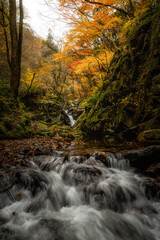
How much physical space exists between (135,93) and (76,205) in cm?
572

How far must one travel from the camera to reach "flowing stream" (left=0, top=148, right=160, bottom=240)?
7.35 ft

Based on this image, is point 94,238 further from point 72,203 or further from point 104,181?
point 104,181

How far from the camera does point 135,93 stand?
650 centimetres

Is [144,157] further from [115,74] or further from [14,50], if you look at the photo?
[14,50]

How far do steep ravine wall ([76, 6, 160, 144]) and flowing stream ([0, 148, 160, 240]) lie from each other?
7.91 ft

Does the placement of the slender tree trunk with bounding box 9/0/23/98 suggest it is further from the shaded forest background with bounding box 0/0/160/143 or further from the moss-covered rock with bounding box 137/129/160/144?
the moss-covered rock with bounding box 137/129/160/144

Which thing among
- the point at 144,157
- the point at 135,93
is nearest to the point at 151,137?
the point at 144,157

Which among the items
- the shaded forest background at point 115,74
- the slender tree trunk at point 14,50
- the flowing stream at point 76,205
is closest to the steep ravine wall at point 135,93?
the shaded forest background at point 115,74

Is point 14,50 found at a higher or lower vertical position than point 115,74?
higher

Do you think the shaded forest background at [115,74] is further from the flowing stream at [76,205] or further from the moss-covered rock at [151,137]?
the flowing stream at [76,205]

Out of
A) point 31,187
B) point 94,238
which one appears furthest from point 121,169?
point 31,187

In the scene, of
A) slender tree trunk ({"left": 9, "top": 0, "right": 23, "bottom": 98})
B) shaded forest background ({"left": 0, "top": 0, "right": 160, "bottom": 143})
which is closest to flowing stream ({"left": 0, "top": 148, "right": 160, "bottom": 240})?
shaded forest background ({"left": 0, "top": 0, "right": 160, "bottom": 143})

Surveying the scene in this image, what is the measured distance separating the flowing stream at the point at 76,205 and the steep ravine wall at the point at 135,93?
94.9 inches

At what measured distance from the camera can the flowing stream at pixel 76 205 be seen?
2240 millimetres
